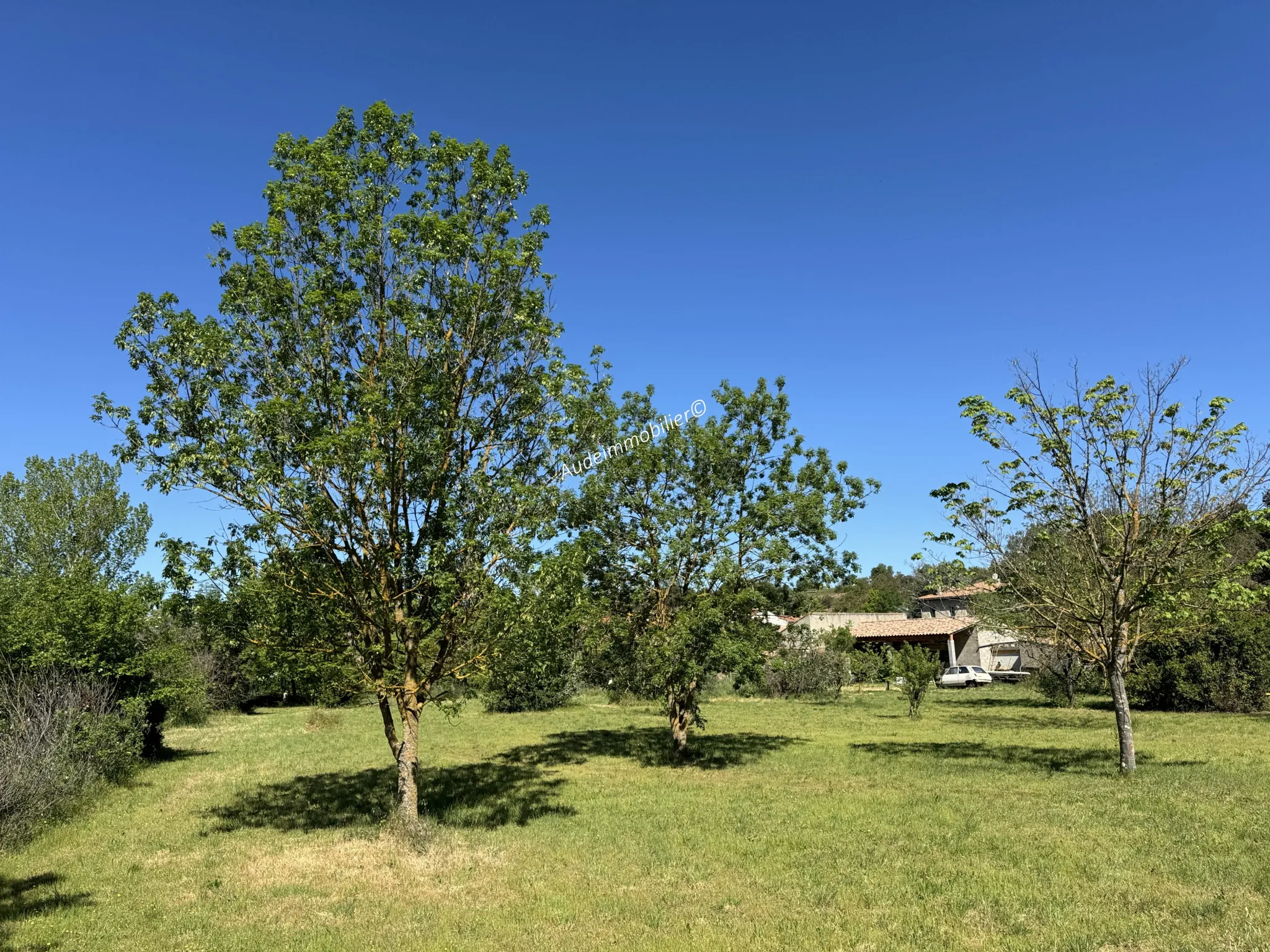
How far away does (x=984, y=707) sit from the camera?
3091 centimetres

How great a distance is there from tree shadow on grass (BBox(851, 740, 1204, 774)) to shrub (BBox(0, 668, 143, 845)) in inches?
636

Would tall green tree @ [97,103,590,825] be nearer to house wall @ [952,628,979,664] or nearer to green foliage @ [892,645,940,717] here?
green foliage @ [892,645,940,717]

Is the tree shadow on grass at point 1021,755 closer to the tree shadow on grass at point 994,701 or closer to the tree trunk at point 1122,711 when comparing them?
the tree trunk at point 1122,711

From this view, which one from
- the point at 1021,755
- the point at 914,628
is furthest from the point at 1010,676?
the point at 1021,755

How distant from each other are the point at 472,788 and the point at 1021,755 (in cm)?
1200

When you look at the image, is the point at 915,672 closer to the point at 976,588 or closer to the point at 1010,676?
the point at 976,588

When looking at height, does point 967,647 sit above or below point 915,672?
below

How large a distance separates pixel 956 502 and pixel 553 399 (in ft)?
29.1

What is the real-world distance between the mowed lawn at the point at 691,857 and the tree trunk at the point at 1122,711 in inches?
17.1

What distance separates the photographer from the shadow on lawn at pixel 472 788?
40.9 feet

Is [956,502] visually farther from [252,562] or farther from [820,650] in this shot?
[820,650]

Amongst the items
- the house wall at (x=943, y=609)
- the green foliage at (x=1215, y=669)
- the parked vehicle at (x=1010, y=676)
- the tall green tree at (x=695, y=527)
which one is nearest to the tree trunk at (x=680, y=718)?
the tall green tree at (x=695, y=527)

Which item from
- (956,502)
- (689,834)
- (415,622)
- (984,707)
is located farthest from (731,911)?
(984,707)

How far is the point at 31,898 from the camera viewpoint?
8359mm
